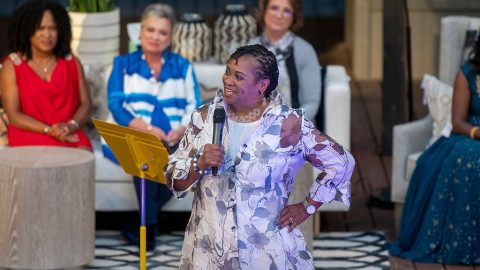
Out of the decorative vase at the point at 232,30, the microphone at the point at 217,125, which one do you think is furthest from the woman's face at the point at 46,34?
the microphone at the point at 217,125

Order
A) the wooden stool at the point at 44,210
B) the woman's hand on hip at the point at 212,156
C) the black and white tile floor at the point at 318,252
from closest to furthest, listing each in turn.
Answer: the woman's hand on hip at the point at 212,156 → the wooden stool at the point at 44,210 → the black and white tile floor at the point at 318,252

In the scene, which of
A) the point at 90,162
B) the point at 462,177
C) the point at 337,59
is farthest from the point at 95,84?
the point at 337,59

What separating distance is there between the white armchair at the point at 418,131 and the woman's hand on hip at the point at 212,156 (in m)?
2.46

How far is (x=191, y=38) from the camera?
6.23 meters

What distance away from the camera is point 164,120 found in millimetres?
5605

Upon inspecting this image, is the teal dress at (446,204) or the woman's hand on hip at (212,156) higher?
the woman's hand on hip at (212,156)

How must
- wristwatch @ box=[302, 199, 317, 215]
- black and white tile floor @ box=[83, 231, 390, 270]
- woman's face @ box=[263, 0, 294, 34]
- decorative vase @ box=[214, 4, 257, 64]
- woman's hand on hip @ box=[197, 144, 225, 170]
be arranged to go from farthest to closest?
decorative vase @ box=[214, 4, 257, 64]
woman's face @ box=[263, 0, 294, 34]
black and white tile floor @ box=[83, 231, 390, 270]
wristwatch @ box=[302, 199, 317, 215]
woman's hand on hip @ box=[197, 144, 225, 170]

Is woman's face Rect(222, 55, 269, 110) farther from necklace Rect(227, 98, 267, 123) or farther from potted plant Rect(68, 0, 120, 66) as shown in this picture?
potted plant Rect(68, 0, 120, 66)

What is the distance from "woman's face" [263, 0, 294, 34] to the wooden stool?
4.15 feet

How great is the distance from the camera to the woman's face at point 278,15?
→ 568 centimetres

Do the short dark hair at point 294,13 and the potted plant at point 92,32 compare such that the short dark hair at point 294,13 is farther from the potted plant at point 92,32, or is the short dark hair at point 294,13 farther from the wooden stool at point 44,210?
the wooden stool at point 44,210

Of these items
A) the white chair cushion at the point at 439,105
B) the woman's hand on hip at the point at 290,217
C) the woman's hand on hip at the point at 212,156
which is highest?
the woman's hand on hip at the point at 212,156

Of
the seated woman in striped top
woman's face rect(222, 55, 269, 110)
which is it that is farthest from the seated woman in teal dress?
woman's face rect(222, 55, 269, 110)

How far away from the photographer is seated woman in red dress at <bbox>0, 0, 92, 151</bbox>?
5570 millimetres
